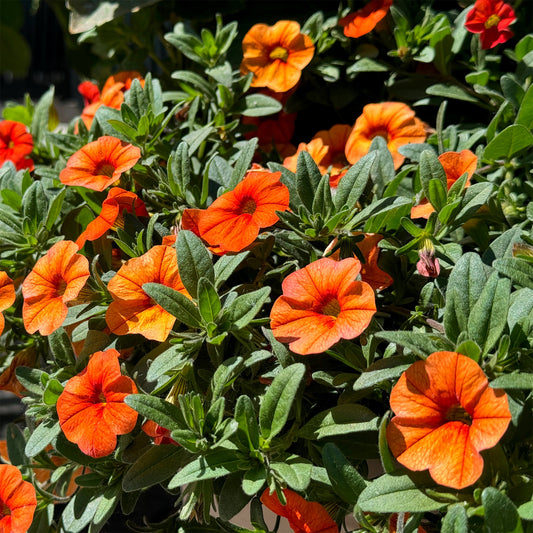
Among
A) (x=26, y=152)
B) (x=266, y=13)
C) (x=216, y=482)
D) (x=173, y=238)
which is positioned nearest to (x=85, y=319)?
(x=173, y=238)

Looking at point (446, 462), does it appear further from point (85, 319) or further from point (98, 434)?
point (85, 319)

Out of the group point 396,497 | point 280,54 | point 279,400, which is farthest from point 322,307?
point 280,54

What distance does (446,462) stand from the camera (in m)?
0.68

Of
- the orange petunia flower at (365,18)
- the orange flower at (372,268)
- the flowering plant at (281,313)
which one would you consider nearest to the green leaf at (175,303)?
the flowering plant at (281,313)

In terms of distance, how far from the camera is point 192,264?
0.86 metres

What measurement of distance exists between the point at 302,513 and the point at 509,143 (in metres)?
0.58

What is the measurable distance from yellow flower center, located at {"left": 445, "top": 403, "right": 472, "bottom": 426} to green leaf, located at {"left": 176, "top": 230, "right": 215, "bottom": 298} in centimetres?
32

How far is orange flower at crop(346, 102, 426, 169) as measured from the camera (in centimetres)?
117

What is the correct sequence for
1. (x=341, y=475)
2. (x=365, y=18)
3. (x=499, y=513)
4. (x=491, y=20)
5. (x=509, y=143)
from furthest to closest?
(x=365, y=18), (x=491, y=20), (x=509, y=143), (x=341, y=475), (x=499, y=513)

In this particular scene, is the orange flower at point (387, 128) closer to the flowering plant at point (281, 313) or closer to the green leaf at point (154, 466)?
the flowering plant at point (281, 313)

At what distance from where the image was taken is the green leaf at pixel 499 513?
0.64 metres

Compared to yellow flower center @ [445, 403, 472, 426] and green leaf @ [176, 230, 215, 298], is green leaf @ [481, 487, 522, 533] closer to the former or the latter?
yellow flower center @ [445, 403, 472, 426]

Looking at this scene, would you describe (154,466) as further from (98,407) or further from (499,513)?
(499,513)

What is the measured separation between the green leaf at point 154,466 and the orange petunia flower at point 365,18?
0.79 metres
